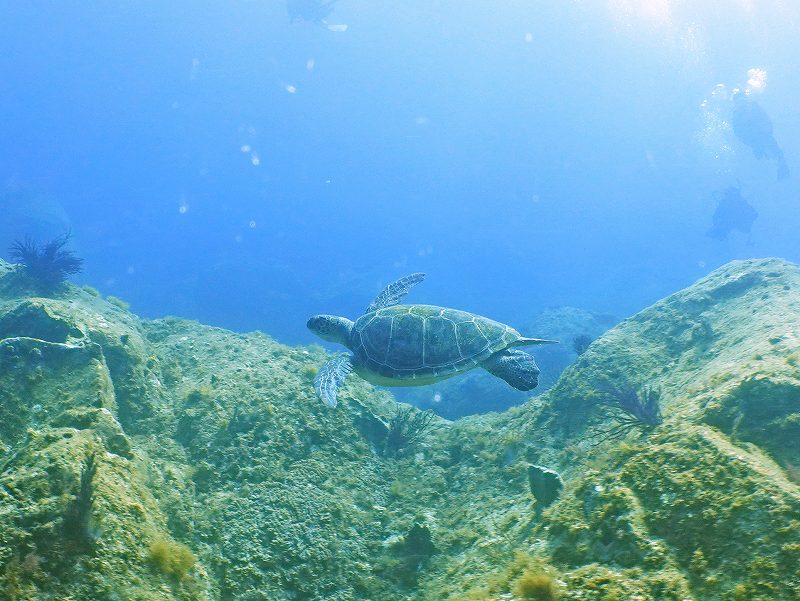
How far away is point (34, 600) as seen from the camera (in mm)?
2275

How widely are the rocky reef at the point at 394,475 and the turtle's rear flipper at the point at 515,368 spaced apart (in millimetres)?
441

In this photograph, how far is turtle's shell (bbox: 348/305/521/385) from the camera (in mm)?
6254

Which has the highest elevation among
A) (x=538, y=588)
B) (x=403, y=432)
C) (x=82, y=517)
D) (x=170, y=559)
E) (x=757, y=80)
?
(x=757, y=80)

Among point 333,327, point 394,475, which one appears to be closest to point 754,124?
point 333,327

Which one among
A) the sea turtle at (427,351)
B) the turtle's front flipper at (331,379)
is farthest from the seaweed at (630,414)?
the turtle's front flipper at (331,379)

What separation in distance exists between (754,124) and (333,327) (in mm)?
43191

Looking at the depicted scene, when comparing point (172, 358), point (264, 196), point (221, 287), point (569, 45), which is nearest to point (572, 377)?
point (172, 358)

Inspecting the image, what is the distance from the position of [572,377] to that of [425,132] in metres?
195

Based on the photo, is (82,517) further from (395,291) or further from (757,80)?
(757,80)

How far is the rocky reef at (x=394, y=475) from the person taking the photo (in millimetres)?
2496

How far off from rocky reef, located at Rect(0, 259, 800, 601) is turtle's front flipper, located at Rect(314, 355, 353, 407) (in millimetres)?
670

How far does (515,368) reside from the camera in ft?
21.1

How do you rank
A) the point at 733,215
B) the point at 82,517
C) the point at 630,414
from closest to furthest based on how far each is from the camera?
the point at 82,517 → the point at 630,414 → the point at 733,215

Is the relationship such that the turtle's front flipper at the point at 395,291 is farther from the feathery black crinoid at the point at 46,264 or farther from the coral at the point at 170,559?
the feathery black crinoid at the point at 46,264
